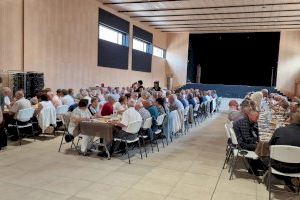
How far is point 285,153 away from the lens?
3.47 meters

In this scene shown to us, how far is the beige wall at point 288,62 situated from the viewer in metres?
17.9

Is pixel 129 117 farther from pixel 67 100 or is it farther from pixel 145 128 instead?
pixel 67 100

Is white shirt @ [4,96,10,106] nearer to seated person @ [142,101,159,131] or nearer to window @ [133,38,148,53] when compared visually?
seated person @ [142,101,159,131]

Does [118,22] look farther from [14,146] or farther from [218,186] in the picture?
[218,186]

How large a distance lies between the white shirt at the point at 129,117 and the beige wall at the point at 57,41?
14.5ft

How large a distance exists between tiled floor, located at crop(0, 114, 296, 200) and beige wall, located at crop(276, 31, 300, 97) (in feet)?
47.7

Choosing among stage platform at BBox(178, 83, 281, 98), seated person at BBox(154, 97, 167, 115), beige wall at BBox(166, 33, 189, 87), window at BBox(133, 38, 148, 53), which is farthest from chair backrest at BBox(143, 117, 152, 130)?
beige wall at BBox(166, 33, 189, 87)

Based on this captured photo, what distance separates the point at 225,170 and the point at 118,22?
10.3 meters

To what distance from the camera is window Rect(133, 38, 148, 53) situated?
15.8m

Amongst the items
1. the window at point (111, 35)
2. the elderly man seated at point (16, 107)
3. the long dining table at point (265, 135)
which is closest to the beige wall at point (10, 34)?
the elderly man seated at point (16, 107)

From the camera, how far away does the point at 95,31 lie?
11.7 metres

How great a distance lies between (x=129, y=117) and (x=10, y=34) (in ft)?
16.0

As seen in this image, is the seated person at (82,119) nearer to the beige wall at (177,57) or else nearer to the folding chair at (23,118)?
the folding chair at (23,118)

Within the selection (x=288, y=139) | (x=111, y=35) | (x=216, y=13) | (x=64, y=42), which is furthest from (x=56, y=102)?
(x=216, y=13)
